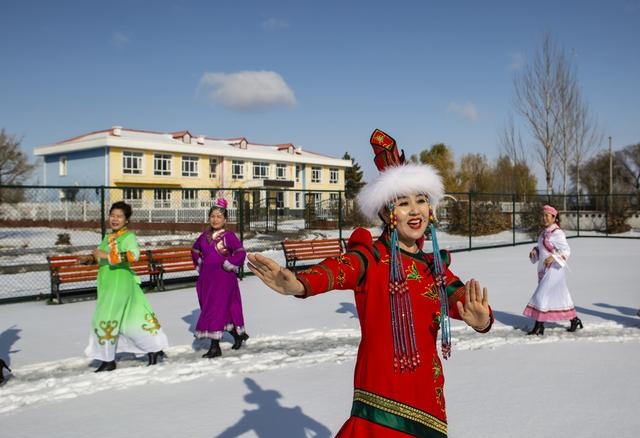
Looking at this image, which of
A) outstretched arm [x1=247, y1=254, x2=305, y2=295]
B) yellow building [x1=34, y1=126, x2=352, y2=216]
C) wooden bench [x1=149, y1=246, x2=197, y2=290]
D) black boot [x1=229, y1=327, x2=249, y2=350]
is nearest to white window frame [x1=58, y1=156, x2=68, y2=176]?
yellow building [x1=34, y1=126, x2=352, y2=216]

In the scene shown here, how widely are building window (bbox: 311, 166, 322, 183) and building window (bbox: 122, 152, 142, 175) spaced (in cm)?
2009

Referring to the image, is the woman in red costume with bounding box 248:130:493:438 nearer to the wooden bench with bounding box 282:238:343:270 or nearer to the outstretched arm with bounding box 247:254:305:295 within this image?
the outstretched arm with bounding box 247:254:305:295

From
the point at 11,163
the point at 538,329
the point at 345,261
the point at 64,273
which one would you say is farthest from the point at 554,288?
the point at 11,163

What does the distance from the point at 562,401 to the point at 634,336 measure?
3.13 meters

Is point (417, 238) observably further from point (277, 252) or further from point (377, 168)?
point (277, 252)

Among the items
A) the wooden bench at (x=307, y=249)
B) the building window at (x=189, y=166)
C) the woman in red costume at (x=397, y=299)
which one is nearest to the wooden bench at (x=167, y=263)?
the wooden bench at (x=307, y=249)

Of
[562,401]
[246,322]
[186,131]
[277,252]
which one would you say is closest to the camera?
[562,401]

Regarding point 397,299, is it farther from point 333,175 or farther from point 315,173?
point 333,175

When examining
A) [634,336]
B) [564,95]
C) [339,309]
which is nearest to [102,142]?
[564,95]

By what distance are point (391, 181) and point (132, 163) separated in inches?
1650

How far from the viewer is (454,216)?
27.3m

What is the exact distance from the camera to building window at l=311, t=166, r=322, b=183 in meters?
56.6

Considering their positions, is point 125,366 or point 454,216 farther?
point 454,216

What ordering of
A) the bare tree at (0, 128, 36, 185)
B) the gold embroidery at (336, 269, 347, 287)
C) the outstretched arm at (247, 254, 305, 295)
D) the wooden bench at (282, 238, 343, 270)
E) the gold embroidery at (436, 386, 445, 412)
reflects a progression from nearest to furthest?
the outstretched arm at (247, 254, 305, 295)
the gold embroidery at (336, 269, 347, 287)
the gold embroidery at (436, 386, 445, 412)
the wooden bench at (282, 238, 343, 270)
the bare tree at (0, 128, 36, 185)
